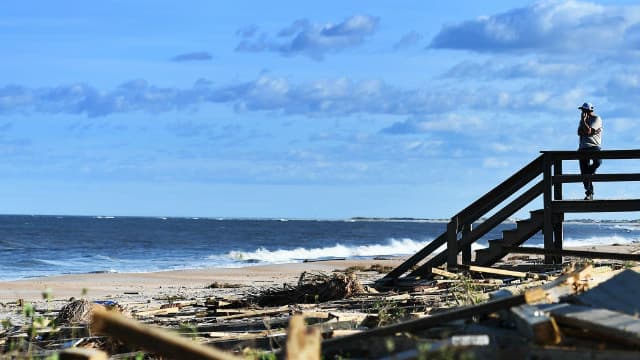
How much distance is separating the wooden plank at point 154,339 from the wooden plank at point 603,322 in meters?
2.26

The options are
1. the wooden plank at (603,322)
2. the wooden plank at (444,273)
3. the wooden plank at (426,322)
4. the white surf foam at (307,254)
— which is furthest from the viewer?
the white surf foam at (307,254)

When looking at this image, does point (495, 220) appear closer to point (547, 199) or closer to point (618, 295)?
point (547, 199)

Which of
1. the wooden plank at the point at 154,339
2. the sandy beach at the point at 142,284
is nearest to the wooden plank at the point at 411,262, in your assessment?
the sandy beach at the point at 142,284

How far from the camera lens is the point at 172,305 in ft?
47.1

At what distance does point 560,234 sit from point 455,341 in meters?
11.9

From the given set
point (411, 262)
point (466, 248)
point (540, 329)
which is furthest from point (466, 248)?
point (540, 329)

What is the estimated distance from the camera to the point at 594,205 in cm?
1694

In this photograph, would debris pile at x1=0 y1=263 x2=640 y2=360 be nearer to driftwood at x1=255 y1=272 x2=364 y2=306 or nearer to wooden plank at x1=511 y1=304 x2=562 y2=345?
wooden plank at x1=511 y1=304 x2=562 y2=345

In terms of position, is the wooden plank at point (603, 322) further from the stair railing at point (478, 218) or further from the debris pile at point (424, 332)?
the stair railing at point (478, 218)

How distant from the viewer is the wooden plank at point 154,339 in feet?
16.8

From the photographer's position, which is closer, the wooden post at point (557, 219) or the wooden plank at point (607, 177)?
the wooden plank at point (607, 177)

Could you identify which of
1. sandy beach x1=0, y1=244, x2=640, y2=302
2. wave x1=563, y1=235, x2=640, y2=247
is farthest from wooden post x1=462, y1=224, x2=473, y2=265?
wave x1=563, y1=235, x2=640, y2=247

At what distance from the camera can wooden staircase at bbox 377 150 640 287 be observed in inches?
666

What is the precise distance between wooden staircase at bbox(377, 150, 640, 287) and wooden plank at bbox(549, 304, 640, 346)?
33.4 ft
